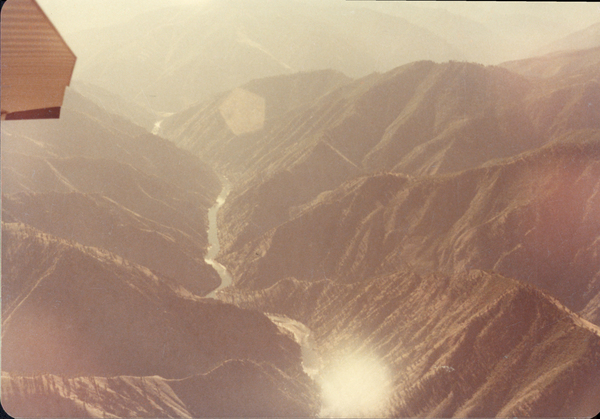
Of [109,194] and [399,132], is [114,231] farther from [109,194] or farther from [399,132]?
[399,132]

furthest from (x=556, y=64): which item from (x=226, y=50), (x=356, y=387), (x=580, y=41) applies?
(x=356, y=387)

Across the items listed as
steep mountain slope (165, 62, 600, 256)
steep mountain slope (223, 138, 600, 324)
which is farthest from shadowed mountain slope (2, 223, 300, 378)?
steep mountain slope (165, 62, 600, 256)

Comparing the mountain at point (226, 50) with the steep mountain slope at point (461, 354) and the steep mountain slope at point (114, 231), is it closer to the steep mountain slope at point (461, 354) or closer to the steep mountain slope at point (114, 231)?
the steep mountain slope at point (114, 231)

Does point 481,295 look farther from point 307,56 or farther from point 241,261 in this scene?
point 307,56

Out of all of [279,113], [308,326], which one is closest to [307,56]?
[279,113]

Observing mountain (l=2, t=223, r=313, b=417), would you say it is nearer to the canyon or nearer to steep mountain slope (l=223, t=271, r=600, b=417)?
the canyon

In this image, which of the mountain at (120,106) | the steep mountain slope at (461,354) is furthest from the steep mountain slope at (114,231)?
the mountain at (120,106)
